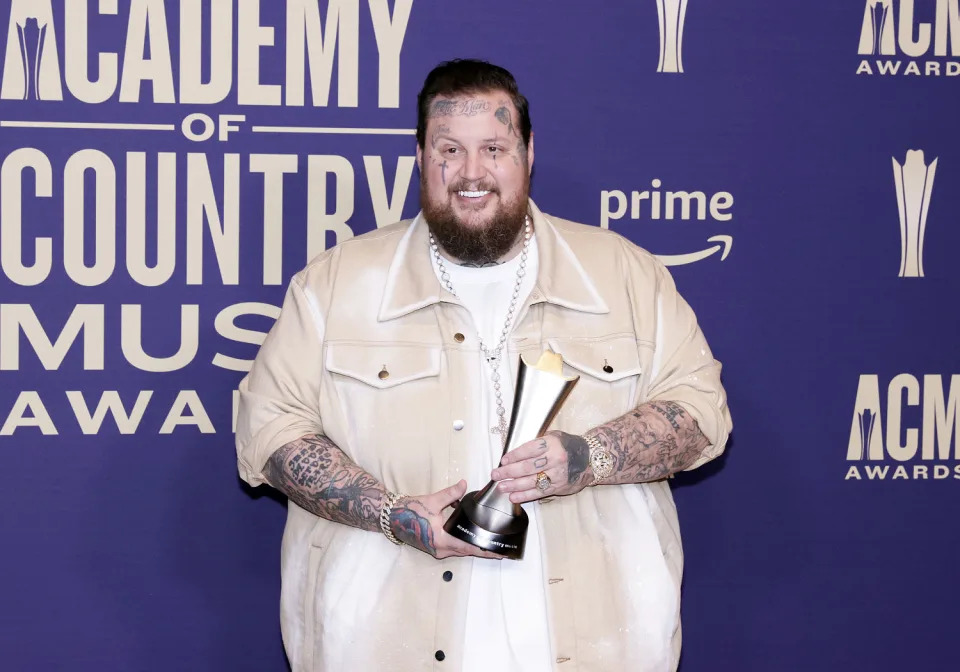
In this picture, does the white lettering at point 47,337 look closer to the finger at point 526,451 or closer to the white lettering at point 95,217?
the white lettering at point 95,217

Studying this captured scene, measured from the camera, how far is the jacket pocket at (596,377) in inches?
97.9

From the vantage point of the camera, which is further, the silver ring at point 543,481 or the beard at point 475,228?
the beard at point 475,228

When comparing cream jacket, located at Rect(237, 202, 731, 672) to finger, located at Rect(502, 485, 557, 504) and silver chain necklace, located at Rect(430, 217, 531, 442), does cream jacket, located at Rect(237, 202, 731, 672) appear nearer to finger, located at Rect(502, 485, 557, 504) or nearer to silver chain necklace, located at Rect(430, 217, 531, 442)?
silver chain necklace, located at Rect(430, 217, 531, 442)

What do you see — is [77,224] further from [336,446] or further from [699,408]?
[699,408]

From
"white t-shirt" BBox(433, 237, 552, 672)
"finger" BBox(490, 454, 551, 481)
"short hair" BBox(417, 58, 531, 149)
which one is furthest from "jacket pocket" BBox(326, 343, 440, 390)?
"short hair" BBox(417, 58, 531, 149)

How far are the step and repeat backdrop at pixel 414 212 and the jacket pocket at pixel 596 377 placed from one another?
652 millimetres

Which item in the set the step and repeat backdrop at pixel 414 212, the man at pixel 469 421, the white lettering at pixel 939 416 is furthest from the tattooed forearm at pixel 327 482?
the white lettering at pixel 939 416


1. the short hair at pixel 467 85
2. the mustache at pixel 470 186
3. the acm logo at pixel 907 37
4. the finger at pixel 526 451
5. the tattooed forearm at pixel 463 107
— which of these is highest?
the acm logo at pixel 907 37

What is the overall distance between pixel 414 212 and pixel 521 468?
3.29 ft

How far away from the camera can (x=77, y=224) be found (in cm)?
290

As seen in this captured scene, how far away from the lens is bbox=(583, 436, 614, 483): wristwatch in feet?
7.65

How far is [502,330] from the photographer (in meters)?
2.51

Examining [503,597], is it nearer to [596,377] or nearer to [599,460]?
[599,460]

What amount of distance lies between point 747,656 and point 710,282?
0.96 meters
